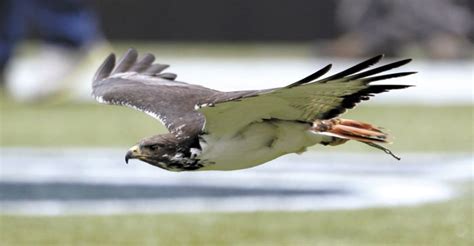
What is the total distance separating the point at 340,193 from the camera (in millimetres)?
8383

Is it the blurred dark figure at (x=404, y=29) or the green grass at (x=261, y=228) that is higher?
the blurred dark figure at (x=404, y=29)

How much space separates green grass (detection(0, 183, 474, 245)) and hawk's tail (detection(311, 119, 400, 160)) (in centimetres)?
92

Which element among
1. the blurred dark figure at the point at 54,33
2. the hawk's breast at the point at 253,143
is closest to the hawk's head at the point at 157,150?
the hawk's breast at the point at 253,143

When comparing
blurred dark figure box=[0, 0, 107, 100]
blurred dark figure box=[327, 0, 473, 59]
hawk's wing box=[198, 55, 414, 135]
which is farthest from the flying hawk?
blurred dark figure box=[327, 0, 473, 59]

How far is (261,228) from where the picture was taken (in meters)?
7.18

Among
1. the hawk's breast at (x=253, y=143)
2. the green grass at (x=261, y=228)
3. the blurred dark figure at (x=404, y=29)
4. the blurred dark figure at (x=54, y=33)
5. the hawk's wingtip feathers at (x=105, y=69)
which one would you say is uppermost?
the blurred dark figure at (x=404, y=29)

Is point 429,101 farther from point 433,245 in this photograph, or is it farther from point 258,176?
point 433,245

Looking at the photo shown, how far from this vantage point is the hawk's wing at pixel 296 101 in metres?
5.38

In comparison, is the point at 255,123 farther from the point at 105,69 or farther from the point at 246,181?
the point at 246,181

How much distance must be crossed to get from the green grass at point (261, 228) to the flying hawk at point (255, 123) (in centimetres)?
78

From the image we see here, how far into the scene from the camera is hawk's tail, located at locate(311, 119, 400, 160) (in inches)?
228

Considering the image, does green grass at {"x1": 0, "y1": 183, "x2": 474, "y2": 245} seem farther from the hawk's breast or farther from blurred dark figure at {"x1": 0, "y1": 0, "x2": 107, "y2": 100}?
blurred dark figure at {"x1": 0, "y1": 0, "x2": 107, "y2": 100}

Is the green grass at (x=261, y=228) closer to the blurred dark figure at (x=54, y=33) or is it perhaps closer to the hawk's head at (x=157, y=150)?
the hawk's head at (x=157, y=150)

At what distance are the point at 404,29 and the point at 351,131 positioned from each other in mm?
13059
